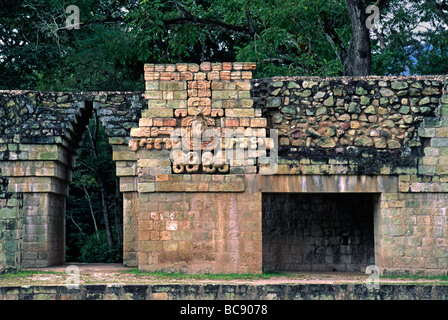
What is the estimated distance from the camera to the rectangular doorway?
1838 cm

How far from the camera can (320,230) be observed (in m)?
18.6

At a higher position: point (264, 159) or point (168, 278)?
point (264, 159)

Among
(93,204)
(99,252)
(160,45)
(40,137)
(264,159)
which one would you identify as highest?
(160,45)

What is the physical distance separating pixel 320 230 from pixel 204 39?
32.0 ft

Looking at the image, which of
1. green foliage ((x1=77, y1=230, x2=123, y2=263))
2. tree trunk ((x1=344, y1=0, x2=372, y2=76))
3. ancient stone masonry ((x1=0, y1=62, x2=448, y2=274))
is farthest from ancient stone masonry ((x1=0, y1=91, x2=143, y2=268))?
tree trunk ((x1=344, y1=0, x2=372, y2=76))

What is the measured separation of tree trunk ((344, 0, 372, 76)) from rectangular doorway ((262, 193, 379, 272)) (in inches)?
172

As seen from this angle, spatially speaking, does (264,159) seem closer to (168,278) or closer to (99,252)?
(168,278)

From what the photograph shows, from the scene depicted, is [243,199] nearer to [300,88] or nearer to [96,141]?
[300,88]

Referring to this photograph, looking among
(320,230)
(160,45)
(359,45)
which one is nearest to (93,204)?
(160,45)

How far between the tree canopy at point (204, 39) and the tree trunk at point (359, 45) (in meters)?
0.03

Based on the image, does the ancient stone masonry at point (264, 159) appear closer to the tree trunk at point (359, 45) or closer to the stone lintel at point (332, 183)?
the stone lintel at point (332, 183)

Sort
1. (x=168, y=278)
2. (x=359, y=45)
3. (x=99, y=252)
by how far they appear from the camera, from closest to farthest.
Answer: (x=168, y=278) → (x=359, y=45) → (x=99, y=252)

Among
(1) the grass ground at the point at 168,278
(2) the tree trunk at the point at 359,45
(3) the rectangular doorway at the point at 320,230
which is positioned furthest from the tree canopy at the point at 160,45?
(1) the grass ground at the point at 168,278
